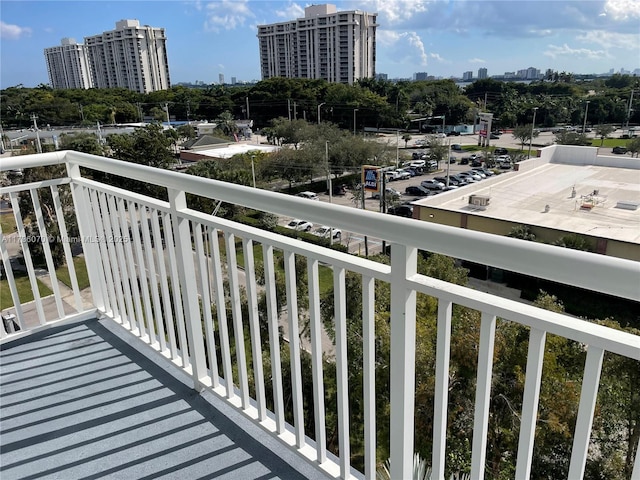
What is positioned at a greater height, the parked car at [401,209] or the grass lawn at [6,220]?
the grass lawn at [6,220]

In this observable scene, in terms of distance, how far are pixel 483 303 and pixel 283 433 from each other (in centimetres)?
92

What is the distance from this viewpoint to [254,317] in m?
1.37

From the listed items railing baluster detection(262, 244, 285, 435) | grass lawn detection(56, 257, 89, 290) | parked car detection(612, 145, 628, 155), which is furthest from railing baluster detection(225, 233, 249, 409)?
parked car detection(612, 145, 628, 155)

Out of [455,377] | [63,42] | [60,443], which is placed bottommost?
[455,377]

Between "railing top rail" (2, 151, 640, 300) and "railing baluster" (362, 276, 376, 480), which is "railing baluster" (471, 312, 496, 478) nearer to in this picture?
"railing top rail" (2, 151, 640, 300)

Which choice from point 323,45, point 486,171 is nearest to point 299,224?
point 486,171

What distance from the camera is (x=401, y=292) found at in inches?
35.2

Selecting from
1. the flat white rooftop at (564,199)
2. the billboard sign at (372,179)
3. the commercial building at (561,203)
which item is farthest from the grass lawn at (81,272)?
the billboard sign at (372,179)

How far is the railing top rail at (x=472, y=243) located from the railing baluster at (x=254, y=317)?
17 centimetres

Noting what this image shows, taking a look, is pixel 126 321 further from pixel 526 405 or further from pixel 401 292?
pixel 526 405

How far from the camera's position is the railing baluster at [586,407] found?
66 cm

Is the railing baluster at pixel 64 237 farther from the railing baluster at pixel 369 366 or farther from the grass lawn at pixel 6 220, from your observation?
the railing baluster at pixel 369 366

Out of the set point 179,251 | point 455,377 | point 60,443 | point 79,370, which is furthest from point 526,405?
point 455,377

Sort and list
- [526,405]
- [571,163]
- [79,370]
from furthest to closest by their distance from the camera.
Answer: [571,163], [79,370], [526,405]
